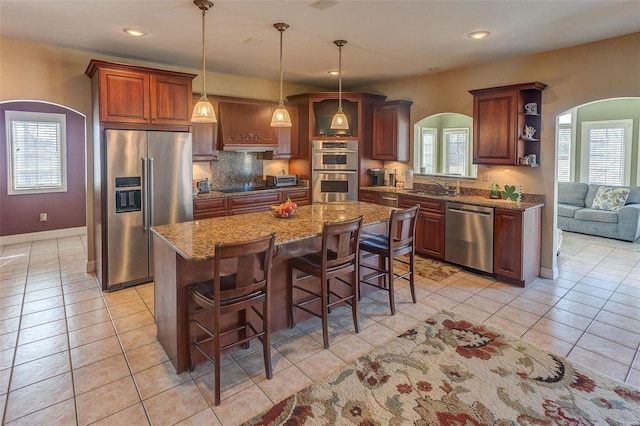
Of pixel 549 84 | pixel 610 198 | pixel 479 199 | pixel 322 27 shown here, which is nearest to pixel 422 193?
pixel 479 199

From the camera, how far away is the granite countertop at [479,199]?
176 inches

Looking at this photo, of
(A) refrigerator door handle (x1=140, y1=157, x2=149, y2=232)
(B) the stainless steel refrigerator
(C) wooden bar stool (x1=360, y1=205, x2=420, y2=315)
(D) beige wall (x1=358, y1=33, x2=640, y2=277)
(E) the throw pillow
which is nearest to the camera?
(C) wooden bar stool (x1=360, y1=205, x2=420, y2=315)

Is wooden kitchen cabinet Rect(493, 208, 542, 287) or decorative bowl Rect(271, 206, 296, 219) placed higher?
decorative bowl Rect(271, 206, 296, 219)

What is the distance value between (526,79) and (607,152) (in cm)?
432

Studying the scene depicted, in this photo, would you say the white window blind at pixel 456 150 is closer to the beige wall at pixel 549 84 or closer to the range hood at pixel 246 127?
the beige wall at pixel 549 84

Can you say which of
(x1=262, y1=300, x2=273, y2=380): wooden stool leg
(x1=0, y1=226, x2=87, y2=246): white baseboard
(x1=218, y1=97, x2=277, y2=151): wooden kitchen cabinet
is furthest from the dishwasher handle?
(x1=0, y1=226, x2=87, y2=246): white baseboard

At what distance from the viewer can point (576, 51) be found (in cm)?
424

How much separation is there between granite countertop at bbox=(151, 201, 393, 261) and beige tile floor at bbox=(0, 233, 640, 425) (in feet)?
3.02

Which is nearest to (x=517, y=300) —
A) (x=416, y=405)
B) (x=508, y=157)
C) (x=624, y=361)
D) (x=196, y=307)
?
(x=624, y=361)

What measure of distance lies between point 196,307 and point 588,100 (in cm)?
460

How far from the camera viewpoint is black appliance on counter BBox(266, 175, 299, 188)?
5.99m

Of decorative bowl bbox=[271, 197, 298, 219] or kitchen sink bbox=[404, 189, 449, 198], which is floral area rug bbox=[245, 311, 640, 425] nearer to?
decorative bowl bbox=[271, 197, 298, 219]

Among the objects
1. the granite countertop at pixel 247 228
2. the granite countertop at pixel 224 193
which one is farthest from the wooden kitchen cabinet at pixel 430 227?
the granite countertop at pixel 224 193

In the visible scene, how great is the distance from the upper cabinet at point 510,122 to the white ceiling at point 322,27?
1.58ft
